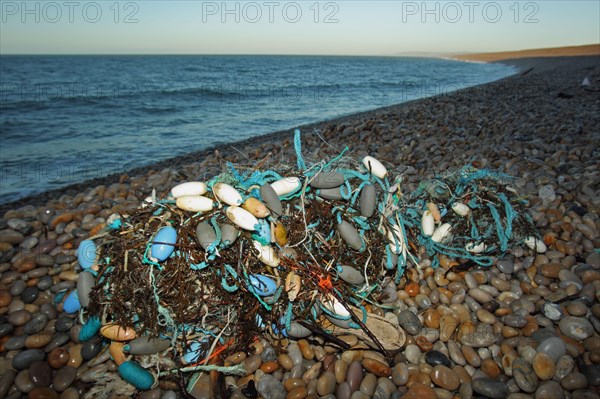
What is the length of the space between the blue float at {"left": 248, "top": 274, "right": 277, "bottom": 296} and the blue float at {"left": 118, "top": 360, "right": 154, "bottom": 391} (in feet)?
2.77

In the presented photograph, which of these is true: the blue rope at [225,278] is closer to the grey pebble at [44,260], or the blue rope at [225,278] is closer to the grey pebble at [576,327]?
the grey pebble at [44,260]

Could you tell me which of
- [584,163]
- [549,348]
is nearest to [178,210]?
[549,348]

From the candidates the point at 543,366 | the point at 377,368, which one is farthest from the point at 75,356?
the point at 543,366

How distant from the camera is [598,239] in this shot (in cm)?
341

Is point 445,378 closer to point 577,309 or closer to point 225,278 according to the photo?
point 577,309

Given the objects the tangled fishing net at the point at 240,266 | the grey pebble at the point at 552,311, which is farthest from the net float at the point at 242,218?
the grey pebble at the point at 552,311

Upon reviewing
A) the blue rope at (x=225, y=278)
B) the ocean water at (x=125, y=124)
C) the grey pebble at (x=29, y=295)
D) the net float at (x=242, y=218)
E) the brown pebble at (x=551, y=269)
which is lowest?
the grey pebble at (x=29, y=295)

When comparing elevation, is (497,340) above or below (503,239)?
below

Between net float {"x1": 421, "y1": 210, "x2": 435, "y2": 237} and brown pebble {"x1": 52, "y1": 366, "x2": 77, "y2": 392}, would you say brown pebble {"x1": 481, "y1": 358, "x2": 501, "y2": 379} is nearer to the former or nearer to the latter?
net float {"x1": 421, "y1": 210, "x2": 435, "y2": 237}

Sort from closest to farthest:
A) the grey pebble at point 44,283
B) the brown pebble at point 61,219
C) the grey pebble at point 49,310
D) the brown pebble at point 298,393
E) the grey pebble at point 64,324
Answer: the brown pebble at point 298,393
the grey pebble at point 64,324
the grey pebble at point 49,310
the grey pebble at point 44,283
the brown pebble at point 61,219

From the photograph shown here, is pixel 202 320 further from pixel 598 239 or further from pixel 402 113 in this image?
pixel 402 113

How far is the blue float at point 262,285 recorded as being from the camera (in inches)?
94.0

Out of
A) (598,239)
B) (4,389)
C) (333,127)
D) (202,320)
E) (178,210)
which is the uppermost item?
(333,127)

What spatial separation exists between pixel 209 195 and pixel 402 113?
8739 millimetres
